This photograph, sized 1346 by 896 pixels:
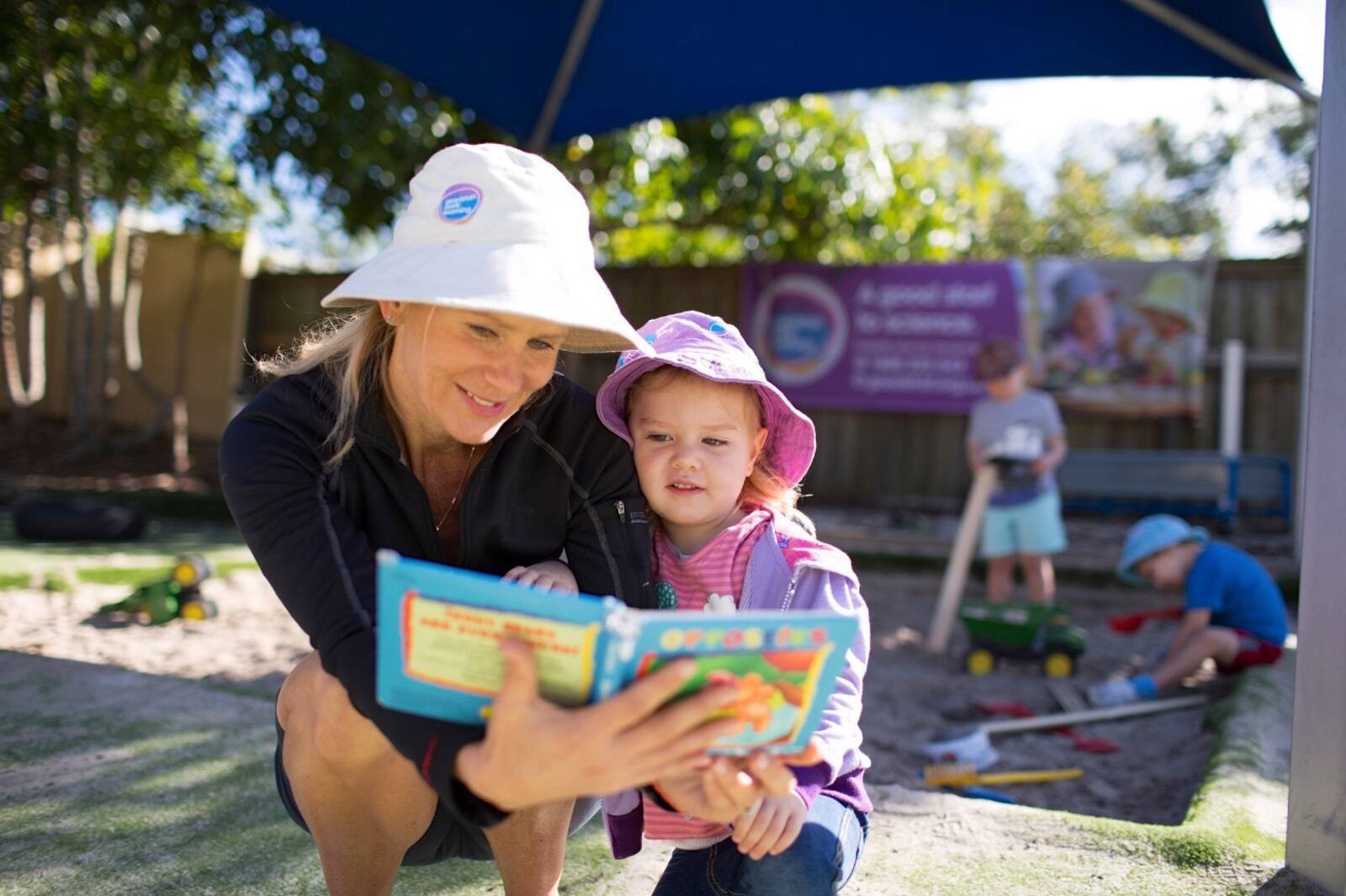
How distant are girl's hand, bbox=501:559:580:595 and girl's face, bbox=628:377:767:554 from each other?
225 millimetres

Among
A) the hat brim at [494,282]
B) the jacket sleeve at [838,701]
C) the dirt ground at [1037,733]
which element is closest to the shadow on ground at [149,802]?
the jacket sleeve at [838,701]

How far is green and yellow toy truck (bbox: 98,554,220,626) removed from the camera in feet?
13.5

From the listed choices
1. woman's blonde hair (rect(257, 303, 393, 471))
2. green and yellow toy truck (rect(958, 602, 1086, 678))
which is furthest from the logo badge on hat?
green and yellow toy truck (rect(958, 602, 1086, 678))

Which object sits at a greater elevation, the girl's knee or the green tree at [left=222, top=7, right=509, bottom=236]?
the green tree at [left=222, top=7, right=509, bottom=236]

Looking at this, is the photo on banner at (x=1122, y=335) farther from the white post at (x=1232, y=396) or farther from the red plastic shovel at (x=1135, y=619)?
the red plastic shovel at (x=1135, y=619)

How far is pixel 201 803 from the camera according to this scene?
85.6 inches

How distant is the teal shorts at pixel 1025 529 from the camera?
5.31 m

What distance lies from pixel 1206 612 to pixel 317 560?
11.9ft

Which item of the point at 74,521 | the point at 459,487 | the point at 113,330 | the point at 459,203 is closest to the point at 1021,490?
the point at 459,487

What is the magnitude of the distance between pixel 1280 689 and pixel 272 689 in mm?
3290

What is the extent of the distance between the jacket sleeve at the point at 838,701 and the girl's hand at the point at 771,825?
0.11 ft

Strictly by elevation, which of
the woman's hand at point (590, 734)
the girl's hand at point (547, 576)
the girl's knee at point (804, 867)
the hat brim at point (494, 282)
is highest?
the hat brim at point (494, 282)

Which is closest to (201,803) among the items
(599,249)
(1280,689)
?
(1280,689)

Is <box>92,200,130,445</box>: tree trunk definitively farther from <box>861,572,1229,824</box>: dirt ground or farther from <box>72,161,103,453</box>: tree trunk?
<box>861,572,1229,824</box>: dirt ground
